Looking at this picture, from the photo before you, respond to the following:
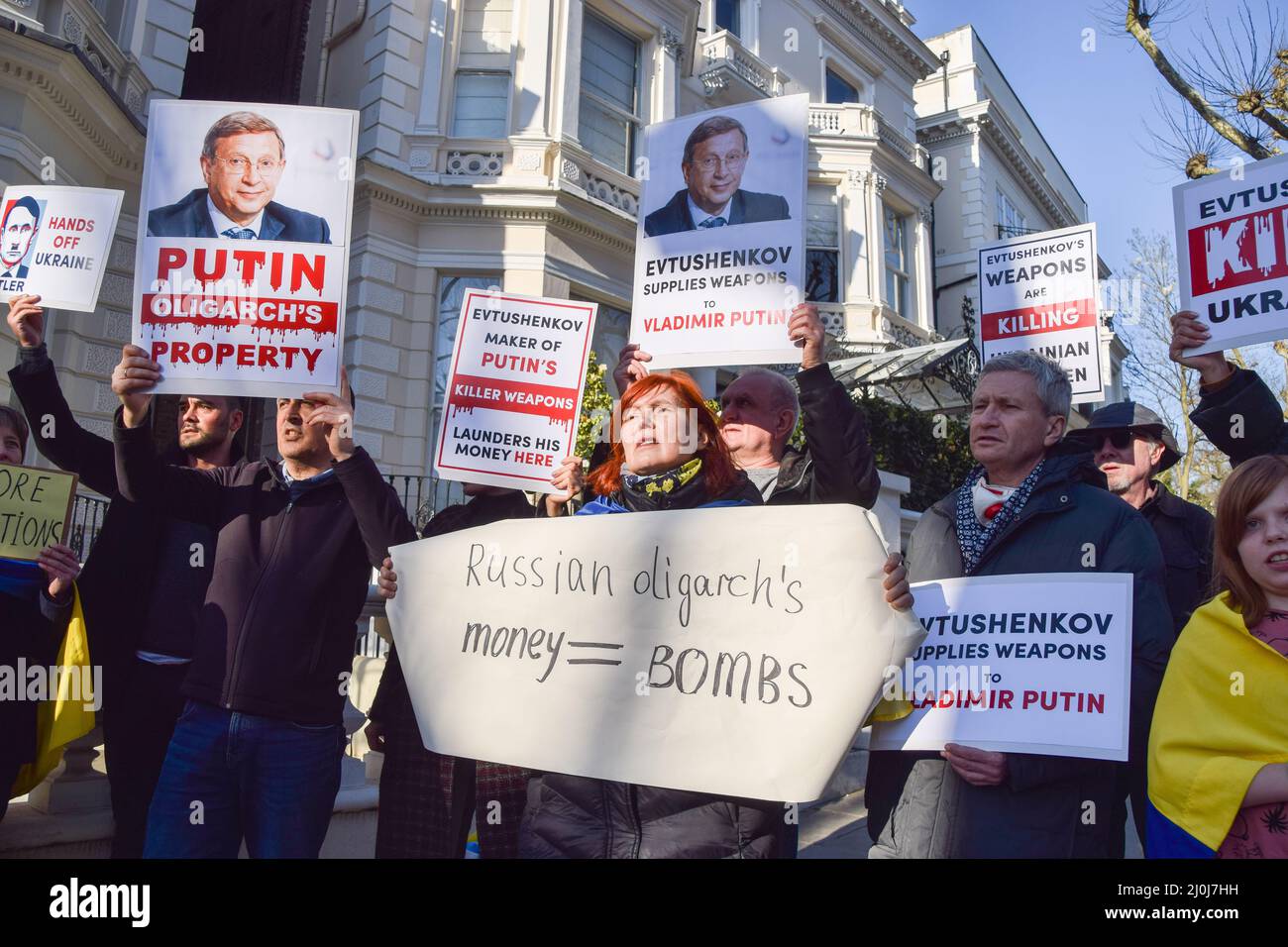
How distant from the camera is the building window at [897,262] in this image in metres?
20.1

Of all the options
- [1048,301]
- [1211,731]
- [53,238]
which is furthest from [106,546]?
[1048,301]

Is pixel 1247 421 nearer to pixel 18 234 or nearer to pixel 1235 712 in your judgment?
pixel 1235 712

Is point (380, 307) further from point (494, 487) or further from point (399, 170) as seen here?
point (494, 487)

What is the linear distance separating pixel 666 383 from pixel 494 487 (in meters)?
1.20

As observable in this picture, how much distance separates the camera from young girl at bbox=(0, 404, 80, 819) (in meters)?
2.61

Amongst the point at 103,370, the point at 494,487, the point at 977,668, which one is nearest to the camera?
the point at 977,668

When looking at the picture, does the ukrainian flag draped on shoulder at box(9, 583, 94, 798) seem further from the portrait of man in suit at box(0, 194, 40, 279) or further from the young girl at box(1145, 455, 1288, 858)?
the young girl at box(1145, 455, 1288, 858)

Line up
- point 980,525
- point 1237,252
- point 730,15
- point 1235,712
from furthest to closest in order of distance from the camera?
1. point 730,15
2. point 1237,252
3. point 980,525
4. point 1235,712

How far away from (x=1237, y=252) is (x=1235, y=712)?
7.51 ft

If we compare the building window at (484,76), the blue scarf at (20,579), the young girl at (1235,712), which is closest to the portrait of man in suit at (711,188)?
the young girl at (1235,712)

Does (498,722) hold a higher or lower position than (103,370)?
lower

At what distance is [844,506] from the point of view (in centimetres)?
213

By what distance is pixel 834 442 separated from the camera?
100 inches
